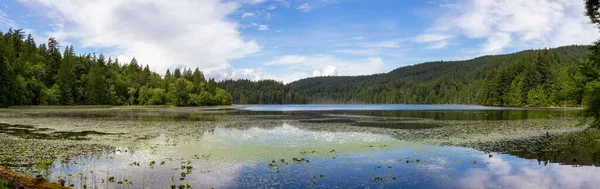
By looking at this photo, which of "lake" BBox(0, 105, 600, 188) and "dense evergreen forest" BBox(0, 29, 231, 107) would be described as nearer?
"lake" BBox(0, 105, 600, 188)

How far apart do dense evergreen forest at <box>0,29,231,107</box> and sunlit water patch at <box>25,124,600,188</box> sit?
8477cm

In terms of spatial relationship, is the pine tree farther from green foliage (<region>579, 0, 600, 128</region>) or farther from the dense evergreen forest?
green foliage (<region>579, 0, 600, 128</region>)

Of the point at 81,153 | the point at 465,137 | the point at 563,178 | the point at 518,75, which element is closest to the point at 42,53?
the point at 81,153

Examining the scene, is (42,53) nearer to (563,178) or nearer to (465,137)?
(465,137)

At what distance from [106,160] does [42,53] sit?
138108 mm

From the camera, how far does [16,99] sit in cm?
8950

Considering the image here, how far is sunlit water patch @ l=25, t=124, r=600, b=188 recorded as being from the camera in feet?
47.9

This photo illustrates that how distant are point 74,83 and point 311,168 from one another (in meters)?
119

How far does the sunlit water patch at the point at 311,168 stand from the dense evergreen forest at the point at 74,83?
84.8m

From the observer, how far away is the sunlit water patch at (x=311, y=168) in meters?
14.6

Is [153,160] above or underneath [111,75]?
underneath

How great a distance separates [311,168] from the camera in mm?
17609

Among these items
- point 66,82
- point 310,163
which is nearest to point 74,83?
point 66,82

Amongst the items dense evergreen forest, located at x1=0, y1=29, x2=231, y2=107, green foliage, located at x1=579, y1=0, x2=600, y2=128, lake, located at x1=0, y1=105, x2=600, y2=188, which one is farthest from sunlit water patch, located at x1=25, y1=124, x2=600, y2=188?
dense evergreen forest, located at x1=0, y1=29, x2=231, y2=107
